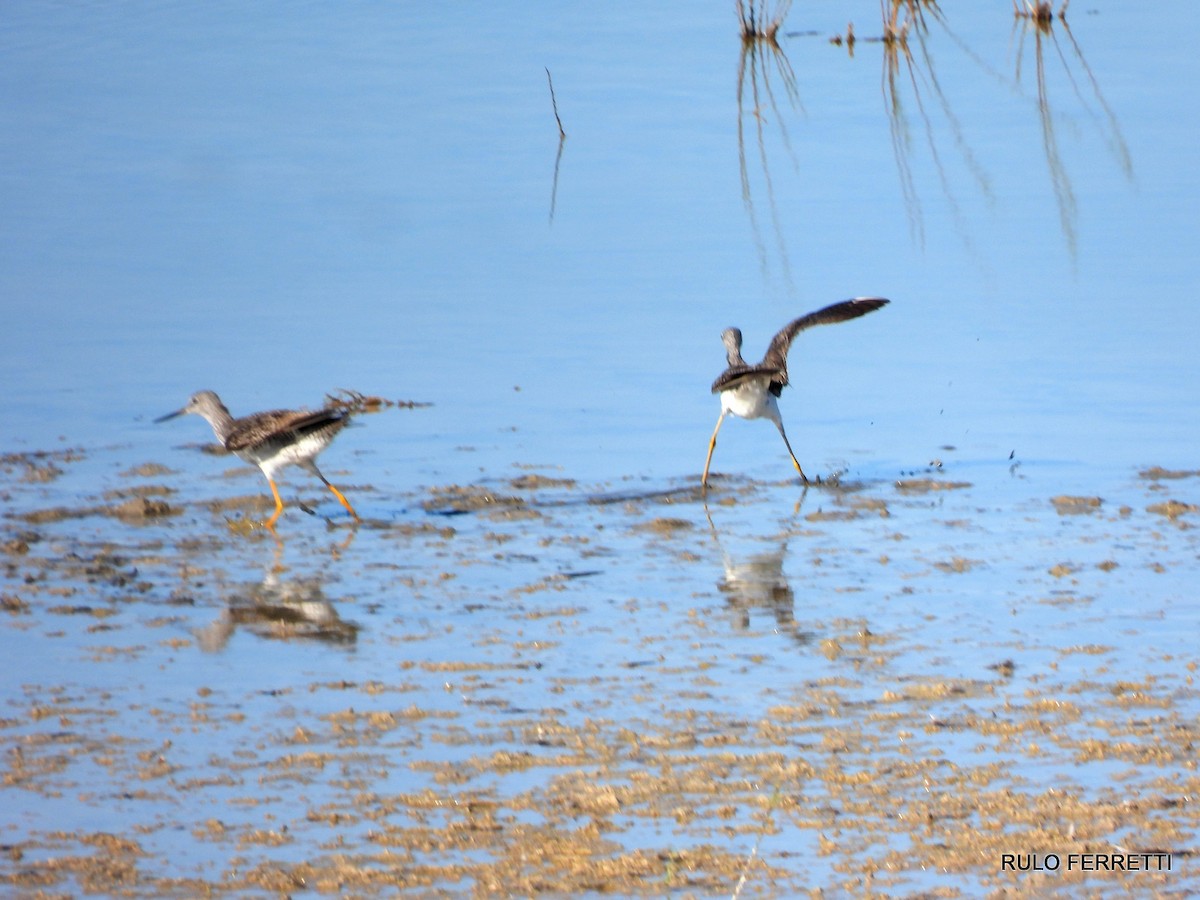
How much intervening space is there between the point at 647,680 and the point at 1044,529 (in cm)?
320

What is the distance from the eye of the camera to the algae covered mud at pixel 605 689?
5.50 m

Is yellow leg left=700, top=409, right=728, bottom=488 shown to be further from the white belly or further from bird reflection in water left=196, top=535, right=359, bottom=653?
bird reflection in water left=196, top=535, right=359, bottom=653

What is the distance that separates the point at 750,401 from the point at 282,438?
270 centimetres

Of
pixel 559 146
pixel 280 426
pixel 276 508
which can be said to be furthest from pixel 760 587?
A: pixel 559 146

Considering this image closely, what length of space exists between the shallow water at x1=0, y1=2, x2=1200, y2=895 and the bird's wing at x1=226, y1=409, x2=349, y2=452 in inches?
15.1

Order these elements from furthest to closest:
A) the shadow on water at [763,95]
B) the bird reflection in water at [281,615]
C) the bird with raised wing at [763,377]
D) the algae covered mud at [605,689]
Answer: the shadow on water at [763,95] < the bird with raised wing at [763,377] < the bird reflection in water at [281,615] < the algae covered mud at [605,689]

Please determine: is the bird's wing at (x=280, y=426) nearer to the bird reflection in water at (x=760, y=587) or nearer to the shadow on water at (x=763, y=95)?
the bird reflection in water at (x=760, y=587)

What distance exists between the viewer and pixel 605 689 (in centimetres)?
709

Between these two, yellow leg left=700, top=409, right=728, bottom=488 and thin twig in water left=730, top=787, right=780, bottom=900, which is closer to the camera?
thin twig in water left=730, top=787, right=780, bottom=900

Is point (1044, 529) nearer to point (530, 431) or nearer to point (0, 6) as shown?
point (530, 431)

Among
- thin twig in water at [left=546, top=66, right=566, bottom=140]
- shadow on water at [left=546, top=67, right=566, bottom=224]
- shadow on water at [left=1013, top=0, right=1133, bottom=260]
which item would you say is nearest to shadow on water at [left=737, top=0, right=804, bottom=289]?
shadow on water at [left=546, top=67, right=566, bottom=224]

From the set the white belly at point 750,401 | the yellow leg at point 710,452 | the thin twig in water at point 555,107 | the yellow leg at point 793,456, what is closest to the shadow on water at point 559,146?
the thin twig in water at point 555,107

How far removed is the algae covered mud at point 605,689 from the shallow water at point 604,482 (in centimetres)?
3

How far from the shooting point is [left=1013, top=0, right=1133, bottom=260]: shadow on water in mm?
17703
